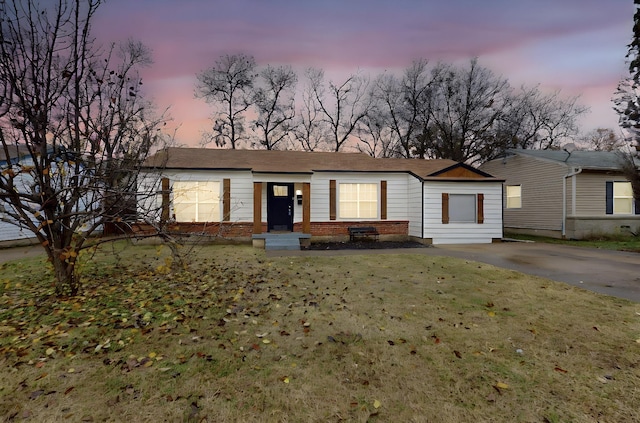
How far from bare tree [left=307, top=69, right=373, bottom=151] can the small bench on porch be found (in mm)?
17599

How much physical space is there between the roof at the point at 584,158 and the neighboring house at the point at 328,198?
17.6 feet

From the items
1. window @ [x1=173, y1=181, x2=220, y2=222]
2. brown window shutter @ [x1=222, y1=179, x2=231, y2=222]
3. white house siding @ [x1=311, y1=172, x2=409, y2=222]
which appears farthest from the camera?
white house siding @ [x1=311, y1=172, x2=409, y2=222]

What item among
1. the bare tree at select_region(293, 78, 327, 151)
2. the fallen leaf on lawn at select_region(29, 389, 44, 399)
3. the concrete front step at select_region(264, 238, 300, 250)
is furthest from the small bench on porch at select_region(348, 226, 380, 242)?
the bare tree at select_region(293, 78, 327, 151)

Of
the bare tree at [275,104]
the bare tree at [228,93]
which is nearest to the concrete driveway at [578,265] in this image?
the bare tree at [275,104]

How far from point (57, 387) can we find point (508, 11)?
16081mm

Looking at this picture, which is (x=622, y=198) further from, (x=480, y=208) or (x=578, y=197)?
(x=480, y=208)

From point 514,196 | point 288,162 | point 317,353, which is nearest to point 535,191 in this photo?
point 514,196

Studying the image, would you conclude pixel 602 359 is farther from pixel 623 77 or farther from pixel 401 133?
pixel 401 133

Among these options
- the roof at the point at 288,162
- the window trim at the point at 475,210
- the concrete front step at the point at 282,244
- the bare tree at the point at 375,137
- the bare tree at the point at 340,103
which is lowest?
the concrete front step at the point at 282,244

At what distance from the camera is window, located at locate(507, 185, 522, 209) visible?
17.8m

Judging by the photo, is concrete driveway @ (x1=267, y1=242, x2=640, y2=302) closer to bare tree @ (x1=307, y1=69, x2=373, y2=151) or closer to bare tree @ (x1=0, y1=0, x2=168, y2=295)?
bare tree @ (x1=0, y1=0, x2=168, y2=295)

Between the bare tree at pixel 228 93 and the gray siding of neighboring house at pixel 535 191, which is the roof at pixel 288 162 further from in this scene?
the bare tree at pixel 228 93

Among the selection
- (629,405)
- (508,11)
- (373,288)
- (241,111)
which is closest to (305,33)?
(508,11)

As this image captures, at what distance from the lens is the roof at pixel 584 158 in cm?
1494
